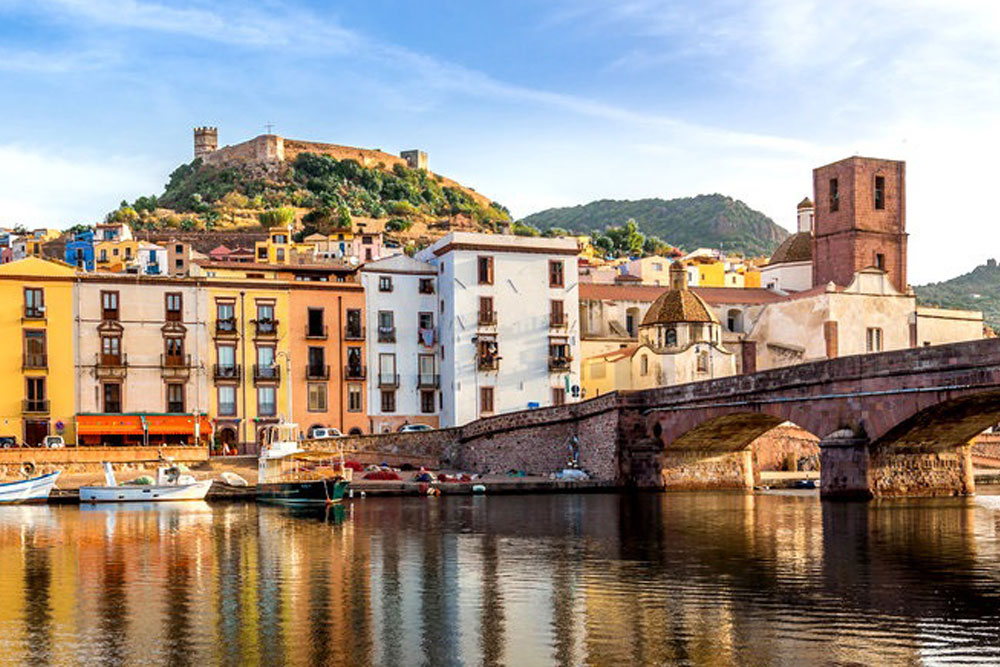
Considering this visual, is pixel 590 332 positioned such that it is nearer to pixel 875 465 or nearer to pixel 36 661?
pixel 875 465

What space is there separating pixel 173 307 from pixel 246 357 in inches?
209

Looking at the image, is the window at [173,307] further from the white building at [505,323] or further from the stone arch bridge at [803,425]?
the stone arch bridge at [803,425]

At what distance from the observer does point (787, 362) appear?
3499 inches

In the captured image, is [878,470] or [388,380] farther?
[388,380]

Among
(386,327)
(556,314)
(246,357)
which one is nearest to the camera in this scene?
(246,357)

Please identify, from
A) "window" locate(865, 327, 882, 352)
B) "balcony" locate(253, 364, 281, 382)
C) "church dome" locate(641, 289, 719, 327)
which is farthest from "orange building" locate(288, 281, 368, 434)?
"window" locate(865, 327, 882, 352)

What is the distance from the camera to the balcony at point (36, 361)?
2692 inches

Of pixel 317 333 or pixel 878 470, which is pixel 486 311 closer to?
pixel 317 333

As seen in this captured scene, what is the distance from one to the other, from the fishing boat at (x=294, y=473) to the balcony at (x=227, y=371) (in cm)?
522

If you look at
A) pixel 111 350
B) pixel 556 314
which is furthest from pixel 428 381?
Result: pixel 111 350

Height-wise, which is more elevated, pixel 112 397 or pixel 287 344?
pixel 287 344

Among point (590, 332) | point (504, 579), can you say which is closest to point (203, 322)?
point (590, 332)

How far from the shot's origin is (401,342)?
77.6 metres

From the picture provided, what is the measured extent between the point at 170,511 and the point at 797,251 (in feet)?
228
